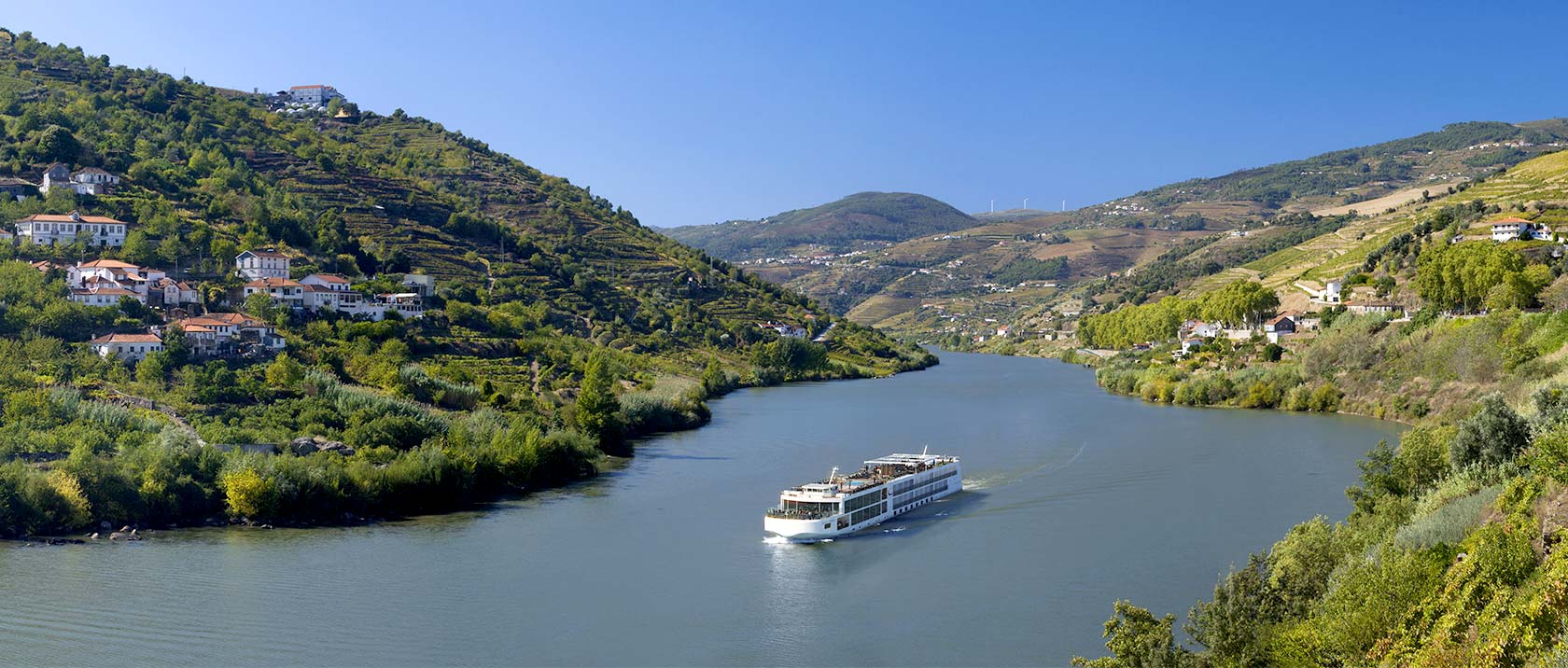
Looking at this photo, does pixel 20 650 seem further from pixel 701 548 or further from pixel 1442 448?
pixel 1442 448

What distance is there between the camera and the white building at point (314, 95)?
365 feet

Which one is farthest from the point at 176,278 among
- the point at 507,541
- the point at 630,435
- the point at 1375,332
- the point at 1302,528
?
the point at 1375,332

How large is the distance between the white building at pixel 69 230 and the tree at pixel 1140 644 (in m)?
47.5

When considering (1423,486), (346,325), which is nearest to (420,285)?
(346,325)

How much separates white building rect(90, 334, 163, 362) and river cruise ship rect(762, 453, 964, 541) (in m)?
22.8

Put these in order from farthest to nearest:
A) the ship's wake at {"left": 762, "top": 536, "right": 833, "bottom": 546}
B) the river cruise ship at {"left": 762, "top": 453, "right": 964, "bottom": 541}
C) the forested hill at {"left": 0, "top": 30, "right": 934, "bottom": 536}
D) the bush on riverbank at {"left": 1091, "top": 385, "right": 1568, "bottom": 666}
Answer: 1. the forested hill at {"left": 0, "top": 30, "right": 934, "bottom": 536}
2. the river cruise ship at {"left": 762, "top": 453, "right": 964, "bottom": 541}
3. the ship's wake at {"left": 762, "top": 536, "right": 833, "bottom": 546}
4. the bush on riverbank at {"left": 1091, "top": 385, "right": 1568, "bottom": 666}

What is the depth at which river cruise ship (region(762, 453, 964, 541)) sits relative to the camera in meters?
28.5

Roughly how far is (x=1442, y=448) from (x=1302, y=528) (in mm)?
5580

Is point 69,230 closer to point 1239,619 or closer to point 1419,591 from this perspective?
point 1239,619

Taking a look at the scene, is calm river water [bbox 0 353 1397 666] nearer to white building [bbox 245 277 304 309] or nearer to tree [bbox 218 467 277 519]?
tree [bbox 218 467 277 519]

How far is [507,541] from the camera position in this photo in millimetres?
28078

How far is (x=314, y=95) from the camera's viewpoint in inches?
4407

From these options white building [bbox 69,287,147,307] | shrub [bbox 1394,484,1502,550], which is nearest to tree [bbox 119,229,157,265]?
white building [bbox 69,287,147,307]

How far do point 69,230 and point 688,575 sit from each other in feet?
125
